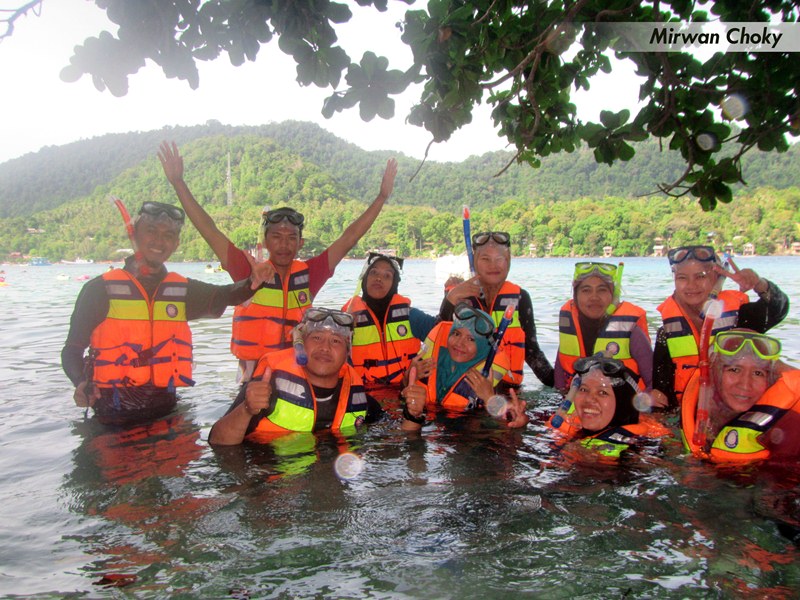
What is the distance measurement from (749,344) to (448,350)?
7.89ft

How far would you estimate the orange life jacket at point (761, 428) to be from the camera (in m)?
4.07

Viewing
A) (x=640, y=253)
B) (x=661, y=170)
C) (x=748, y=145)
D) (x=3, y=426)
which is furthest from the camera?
(x=661, y=170)

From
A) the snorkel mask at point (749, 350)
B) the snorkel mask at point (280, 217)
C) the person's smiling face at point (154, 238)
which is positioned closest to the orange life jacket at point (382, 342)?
the snorkel mask at point (280, 217)

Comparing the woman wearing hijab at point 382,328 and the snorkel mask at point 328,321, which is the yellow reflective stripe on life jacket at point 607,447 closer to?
the snorkel mask at point 328,321

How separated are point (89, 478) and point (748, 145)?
5.06 m

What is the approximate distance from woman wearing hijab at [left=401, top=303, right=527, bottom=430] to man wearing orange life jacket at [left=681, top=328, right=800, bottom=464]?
1.43 metres

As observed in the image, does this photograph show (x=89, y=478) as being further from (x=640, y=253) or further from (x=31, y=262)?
(x=31, y=262)

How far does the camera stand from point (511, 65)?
4609 millimetres

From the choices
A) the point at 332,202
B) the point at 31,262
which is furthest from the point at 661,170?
the point at 31,262

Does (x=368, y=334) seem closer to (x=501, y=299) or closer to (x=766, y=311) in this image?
(x=501, y=299)

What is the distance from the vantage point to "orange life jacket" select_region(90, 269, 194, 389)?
489cm

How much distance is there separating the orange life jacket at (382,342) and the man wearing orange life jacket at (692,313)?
8.37 ft

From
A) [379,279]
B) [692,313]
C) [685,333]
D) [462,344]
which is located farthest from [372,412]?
[692,313]

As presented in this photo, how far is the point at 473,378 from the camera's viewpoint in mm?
4805
